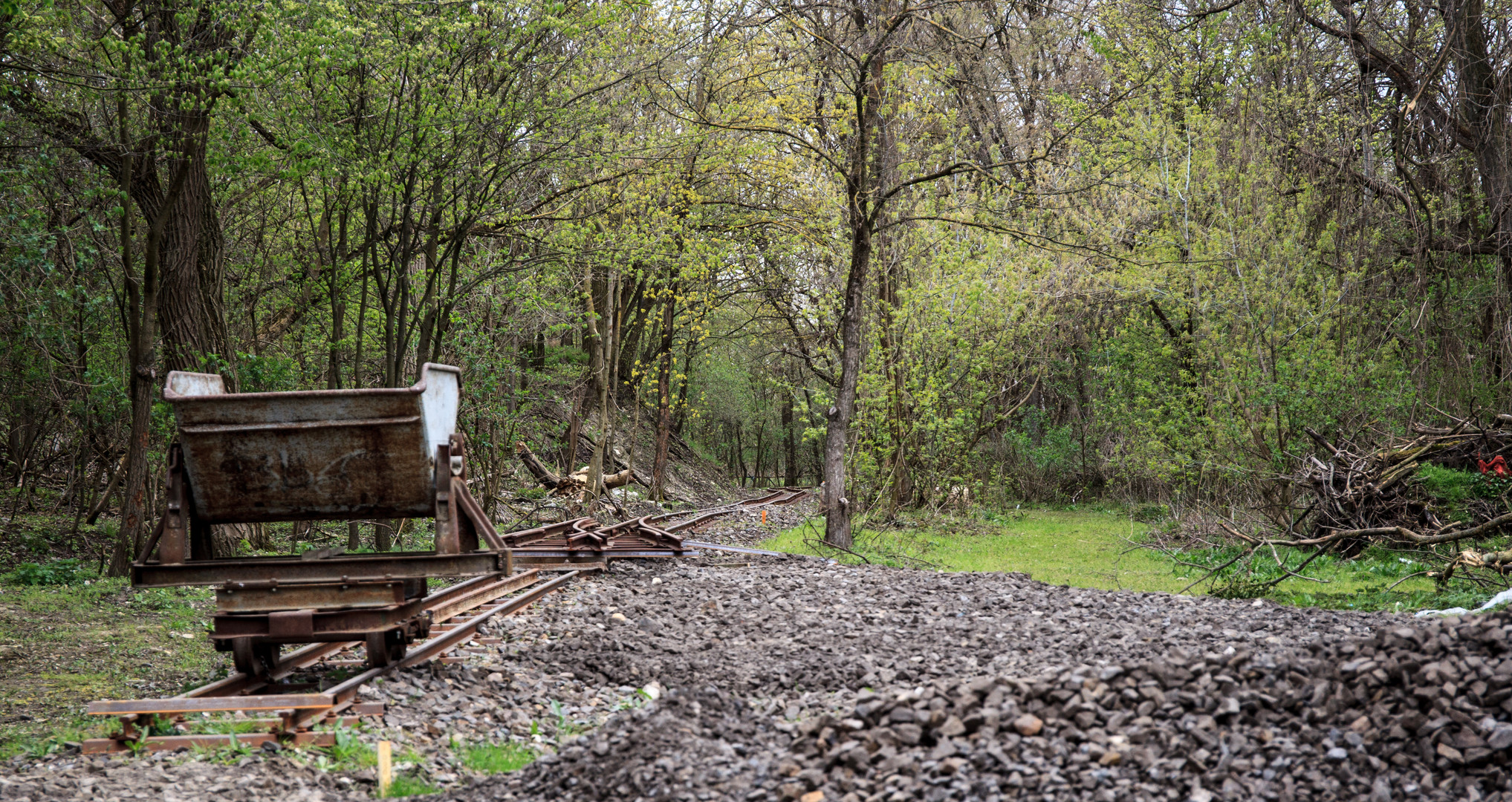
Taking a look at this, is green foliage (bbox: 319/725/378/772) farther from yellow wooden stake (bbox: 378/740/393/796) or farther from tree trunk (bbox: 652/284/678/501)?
tree trunk (bbox: 652/284/678/501)

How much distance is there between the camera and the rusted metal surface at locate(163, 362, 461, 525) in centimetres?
677

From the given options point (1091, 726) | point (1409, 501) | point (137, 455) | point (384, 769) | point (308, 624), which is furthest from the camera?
point (137, 455)

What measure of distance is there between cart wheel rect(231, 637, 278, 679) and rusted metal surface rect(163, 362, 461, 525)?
99 centimetres

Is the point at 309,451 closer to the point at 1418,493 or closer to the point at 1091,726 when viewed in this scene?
the point at 1091,726

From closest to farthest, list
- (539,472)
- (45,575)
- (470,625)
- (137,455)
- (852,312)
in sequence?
(470,625), (137,455), (45,575), (852,312), (539,472)

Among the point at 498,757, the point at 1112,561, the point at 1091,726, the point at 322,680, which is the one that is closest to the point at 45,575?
the point at 322,680

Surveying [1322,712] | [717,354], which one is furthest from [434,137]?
[717,354]

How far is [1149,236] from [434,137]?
1281 cm

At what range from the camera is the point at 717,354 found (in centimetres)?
3756

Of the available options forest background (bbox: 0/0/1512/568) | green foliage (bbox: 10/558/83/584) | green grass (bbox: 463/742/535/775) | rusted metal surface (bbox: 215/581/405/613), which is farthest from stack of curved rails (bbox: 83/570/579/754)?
green foliage (bbox: 10/558/83/584)

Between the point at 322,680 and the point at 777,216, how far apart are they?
1237 cm

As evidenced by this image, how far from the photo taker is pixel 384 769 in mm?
4836

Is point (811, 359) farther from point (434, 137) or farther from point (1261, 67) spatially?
point (434, 137)

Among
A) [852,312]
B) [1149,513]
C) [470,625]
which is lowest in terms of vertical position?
[1149,513]
